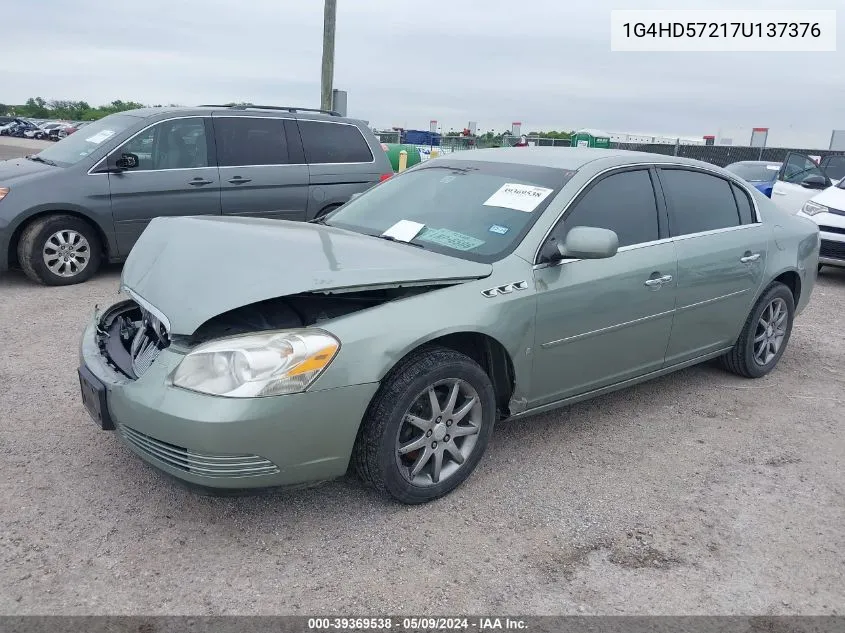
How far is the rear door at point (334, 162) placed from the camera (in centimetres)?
798

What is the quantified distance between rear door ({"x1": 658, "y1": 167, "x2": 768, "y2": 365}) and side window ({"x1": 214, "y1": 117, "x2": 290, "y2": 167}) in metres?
4.73

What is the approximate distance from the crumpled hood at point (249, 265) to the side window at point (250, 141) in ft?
13.1

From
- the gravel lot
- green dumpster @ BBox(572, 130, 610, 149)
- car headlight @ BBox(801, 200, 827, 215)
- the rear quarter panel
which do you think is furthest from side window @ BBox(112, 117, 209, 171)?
green dumpster @ BBox(572, 130, 610, 149)

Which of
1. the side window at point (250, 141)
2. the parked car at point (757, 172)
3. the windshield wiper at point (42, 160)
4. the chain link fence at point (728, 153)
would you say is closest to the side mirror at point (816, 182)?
the parked car at point (757, 172)

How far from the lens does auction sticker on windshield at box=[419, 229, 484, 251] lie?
139 inches

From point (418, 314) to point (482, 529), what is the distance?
959 millimetres

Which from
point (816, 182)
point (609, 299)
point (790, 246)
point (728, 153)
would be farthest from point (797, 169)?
point (728, 153)

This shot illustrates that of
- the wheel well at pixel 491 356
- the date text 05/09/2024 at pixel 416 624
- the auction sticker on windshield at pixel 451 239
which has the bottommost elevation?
the date text 05/09/2024 at pixel 416 624

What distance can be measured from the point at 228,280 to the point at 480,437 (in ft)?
4.41

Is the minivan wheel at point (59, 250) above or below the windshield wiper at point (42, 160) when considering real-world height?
below

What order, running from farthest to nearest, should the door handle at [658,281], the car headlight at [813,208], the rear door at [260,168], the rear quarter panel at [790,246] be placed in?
the car headlight at [813,208] → the rear door at [260,168] → the rear quarter panel at [790,246] → the door handle at [658,281]

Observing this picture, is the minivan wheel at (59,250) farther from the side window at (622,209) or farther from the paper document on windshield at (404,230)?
the side window at (622,209)

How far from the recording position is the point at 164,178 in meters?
7.13

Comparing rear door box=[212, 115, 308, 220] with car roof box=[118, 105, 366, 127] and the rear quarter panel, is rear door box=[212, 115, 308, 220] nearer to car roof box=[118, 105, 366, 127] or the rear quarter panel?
car roof box=[118, 105, 366, 127]
